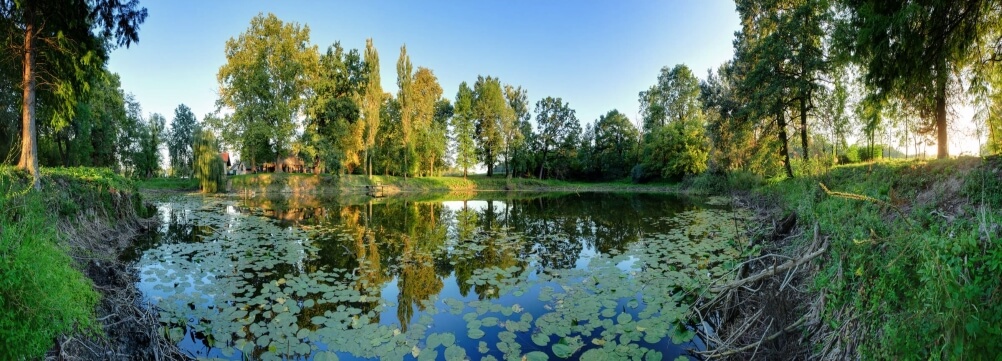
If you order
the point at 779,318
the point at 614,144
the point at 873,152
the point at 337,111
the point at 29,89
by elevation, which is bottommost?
the point at 779,318

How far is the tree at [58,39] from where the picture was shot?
8.47m

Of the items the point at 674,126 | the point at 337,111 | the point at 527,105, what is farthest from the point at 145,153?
the point at 674,126

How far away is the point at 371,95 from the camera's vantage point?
35.6m

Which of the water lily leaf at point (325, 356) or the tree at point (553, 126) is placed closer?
the water lily leaf at point (325, 356)

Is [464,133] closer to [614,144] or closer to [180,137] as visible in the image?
[614,144]

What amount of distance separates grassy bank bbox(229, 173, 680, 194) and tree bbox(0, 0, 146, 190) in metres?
23.7

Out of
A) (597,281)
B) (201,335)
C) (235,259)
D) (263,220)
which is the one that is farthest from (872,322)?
(263,220)

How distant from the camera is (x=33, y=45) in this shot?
8.69 metres

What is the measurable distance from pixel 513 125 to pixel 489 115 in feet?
10.2

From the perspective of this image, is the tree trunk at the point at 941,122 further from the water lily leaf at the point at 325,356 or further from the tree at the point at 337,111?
the tree at the point at 337,111

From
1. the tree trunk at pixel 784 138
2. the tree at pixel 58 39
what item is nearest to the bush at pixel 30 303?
the tree at pixel 58 39

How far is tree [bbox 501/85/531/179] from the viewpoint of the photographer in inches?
1800

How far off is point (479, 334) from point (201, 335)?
3.36 m

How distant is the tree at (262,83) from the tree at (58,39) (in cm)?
2304
